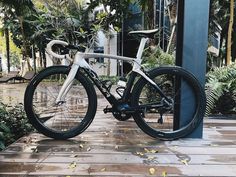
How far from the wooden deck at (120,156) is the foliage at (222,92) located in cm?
141

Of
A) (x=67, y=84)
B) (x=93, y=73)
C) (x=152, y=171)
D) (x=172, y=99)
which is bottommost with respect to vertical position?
(x=152, y=171)

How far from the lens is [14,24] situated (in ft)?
54.8

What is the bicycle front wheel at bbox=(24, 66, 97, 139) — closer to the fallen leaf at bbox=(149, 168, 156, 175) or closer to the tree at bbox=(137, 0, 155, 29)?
the fallen leaf at bbox=(149, 168, 156, 175)

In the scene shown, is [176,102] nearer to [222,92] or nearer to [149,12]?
[222,92]

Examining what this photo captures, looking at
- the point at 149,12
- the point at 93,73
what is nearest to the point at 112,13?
the point at 149,12

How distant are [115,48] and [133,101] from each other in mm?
12285

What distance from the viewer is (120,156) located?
233 centimetres

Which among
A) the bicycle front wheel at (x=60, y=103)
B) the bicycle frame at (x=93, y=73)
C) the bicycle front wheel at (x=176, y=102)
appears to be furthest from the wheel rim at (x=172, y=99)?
the bicycle front wheel at (x=60, y=103)

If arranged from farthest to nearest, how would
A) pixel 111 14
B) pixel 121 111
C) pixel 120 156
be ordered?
1. pixel 111 14
2. pixel 121 111
3. pixel 120 156

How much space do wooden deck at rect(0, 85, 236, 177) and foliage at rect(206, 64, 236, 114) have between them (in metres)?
1.41

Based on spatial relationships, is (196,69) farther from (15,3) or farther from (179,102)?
(15,3)

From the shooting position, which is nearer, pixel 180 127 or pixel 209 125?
pixel 180 127

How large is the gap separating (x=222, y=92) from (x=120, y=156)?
2.74m

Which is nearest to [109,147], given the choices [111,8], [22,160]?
[22,160]
